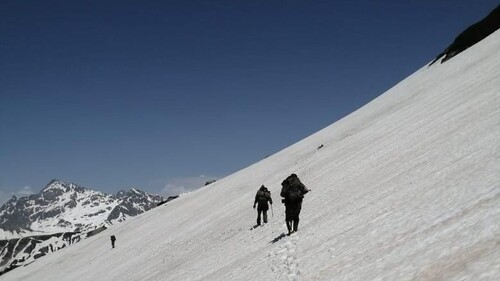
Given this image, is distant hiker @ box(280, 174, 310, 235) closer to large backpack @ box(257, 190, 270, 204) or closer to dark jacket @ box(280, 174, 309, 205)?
dark jacket @ box(280, 174, 309, 205)

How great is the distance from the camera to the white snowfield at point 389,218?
8844mm

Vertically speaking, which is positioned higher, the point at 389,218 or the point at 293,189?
the point at 293,189

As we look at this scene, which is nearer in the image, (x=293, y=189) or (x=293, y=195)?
(x=293, y=195)

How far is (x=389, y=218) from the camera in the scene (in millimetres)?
12797

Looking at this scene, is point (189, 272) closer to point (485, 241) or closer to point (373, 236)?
point (373, 236)

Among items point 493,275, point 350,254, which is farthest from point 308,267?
point 493,275

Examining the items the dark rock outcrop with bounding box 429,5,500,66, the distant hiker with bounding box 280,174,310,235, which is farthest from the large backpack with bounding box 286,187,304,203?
the dark rock outcrop with bounding box 429,5,500,66

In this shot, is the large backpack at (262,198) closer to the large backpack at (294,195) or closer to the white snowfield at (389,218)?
the white snowfield at (389,218)

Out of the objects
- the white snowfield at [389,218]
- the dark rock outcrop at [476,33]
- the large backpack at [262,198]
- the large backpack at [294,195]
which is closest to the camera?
the white snowfield at [389,218]

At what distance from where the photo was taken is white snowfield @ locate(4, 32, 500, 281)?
8.84 m

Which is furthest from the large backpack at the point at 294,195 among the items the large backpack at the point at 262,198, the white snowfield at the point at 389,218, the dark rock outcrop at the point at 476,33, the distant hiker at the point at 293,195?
the dark rock outcrop at the point at 476,33

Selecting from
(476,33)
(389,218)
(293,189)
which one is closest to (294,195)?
(293,189)

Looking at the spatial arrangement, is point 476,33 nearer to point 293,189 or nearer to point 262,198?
point 262,198

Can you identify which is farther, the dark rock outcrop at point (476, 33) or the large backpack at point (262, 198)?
the dark rock outcrop at point (476, 33)
